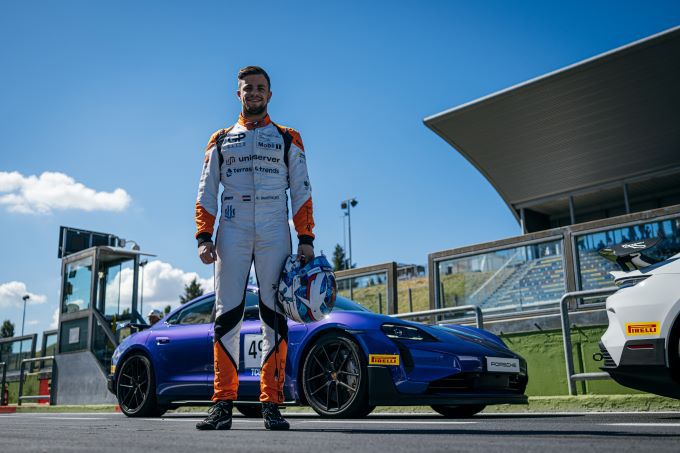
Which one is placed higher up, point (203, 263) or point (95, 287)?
point (95, 287)

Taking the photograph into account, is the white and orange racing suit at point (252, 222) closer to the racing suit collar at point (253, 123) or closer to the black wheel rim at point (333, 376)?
the racing suit collar at point (253, 123)

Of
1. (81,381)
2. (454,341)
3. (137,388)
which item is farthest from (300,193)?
(81,381)

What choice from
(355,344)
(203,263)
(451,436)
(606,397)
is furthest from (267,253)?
(606,397)

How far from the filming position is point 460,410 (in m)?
6.50

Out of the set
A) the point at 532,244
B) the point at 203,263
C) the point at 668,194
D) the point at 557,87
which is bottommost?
the point at 203,263

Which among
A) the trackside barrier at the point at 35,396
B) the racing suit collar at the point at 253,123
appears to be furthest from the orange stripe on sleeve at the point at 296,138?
the trackside barrier at the point at 35,396

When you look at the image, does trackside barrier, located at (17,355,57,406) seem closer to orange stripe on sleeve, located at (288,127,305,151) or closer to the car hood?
the car hood

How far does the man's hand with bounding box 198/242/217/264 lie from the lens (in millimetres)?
4754

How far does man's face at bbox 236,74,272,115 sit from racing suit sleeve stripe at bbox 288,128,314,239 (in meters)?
0.34

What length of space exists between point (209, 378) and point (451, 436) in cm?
385

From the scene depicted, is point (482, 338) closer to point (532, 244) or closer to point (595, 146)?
point (532, 244)

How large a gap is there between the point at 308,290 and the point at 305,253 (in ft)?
1.13

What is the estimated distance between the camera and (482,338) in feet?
20.6

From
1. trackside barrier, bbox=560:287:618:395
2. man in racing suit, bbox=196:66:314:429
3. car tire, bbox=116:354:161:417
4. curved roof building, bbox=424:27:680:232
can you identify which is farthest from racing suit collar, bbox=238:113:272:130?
curved roof building, bbox=424:27:680:232
